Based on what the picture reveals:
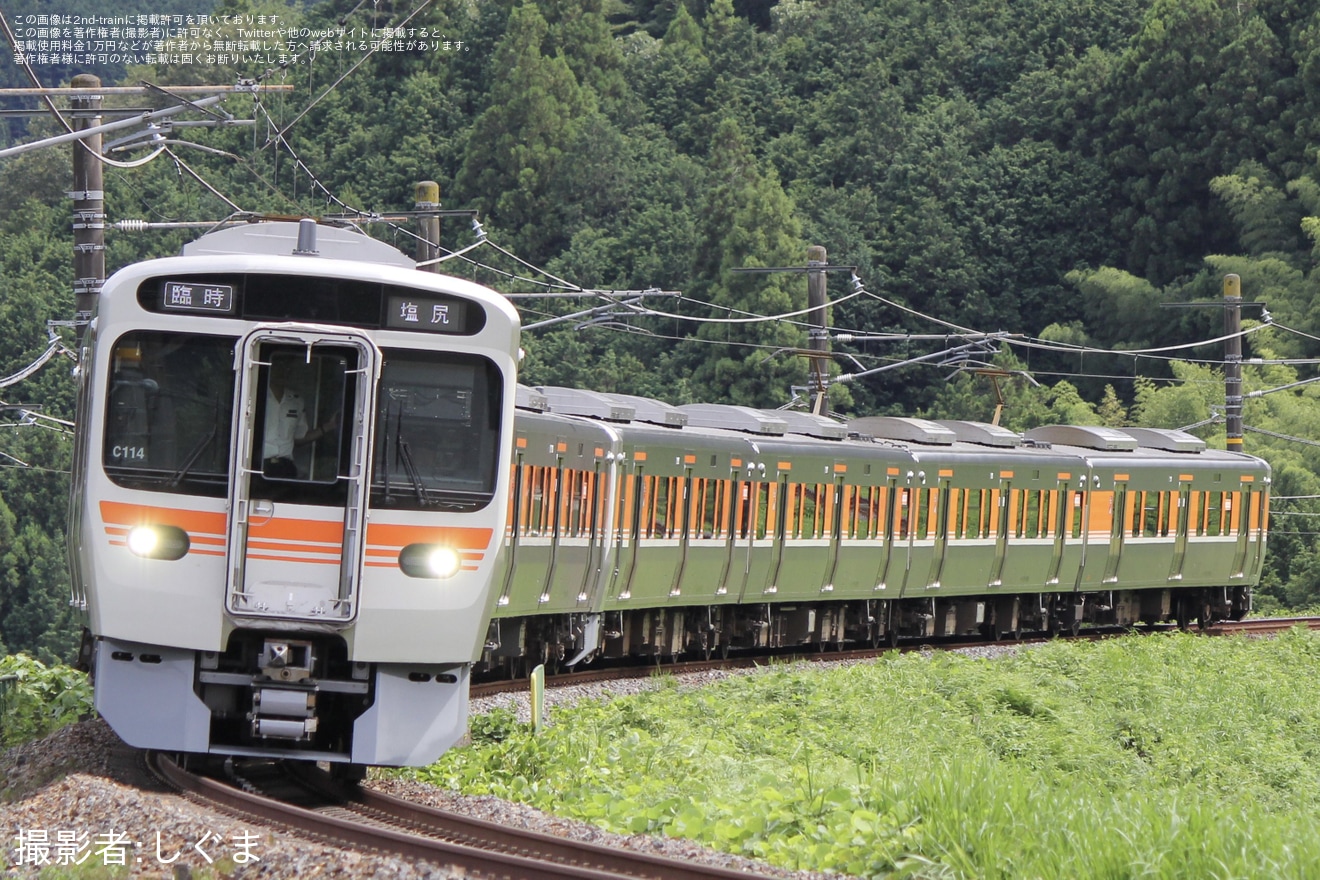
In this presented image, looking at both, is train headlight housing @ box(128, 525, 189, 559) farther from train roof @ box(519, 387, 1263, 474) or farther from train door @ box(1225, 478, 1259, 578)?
train door @ box(1225, 478, 1259, 578)

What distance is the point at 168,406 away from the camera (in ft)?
32.4

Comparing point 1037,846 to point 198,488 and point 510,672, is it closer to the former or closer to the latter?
point 198,488

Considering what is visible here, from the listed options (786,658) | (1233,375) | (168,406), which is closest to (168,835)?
(168,406)

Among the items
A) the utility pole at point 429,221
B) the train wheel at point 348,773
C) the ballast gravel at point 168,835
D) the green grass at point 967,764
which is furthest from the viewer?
the utility pole at point 429,221

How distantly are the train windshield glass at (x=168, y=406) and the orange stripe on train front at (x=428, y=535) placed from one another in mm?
798

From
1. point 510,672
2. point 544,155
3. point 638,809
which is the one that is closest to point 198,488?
point 638,809

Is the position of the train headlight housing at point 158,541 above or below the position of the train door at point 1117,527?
above

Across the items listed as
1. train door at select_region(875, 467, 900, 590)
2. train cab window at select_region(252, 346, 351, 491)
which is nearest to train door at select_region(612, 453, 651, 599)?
train door at select_region(875, 467, 900, 590)

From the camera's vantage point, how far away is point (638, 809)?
991 centimetres

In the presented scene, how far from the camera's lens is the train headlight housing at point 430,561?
9.97 meters

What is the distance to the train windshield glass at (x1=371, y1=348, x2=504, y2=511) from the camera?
9953 mm

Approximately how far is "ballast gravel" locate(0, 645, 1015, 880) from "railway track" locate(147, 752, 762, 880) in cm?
15

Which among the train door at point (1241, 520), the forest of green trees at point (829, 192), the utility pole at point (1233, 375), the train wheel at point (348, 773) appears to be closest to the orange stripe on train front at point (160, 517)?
the train wheel at point (348, 773)

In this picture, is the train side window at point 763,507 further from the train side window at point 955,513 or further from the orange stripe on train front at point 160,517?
the orange stripe on train front at point 160,517
